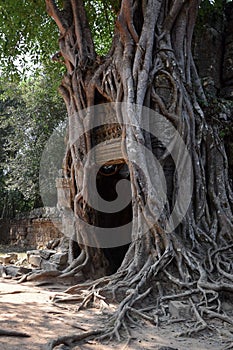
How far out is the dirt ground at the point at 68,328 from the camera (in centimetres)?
245

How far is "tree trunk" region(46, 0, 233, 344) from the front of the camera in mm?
3633

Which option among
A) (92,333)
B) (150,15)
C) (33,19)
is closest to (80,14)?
(150,15)

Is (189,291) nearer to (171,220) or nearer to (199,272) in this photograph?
(199,272)

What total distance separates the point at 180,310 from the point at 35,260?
3.04 metres

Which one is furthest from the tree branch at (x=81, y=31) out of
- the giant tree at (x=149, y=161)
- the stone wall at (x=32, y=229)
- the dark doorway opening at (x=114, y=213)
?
the stone wall at (x=32, y=229)

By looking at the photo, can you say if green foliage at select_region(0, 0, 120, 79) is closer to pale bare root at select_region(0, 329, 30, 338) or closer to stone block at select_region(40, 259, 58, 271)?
stone block at select_region(40, 259, 58, 271)


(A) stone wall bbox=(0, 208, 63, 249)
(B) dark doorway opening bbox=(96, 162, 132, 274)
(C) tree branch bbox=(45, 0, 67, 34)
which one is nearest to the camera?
(B) dark doorway opening bbox=(96, 162, 132, 274)

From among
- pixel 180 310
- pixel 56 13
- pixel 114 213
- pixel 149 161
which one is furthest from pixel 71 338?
pixel 56 13

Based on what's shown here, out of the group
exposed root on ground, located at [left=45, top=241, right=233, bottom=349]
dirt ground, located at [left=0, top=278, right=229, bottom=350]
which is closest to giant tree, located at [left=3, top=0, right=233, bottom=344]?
exposed root on ground, located at [left=45, top=241, right=233, bottom=349]

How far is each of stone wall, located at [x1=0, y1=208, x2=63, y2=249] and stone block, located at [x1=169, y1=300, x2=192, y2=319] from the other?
5.62 meters

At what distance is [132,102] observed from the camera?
14.7ft

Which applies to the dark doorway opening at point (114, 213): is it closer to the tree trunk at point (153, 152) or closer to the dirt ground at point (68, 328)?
the tree trunk at point (153, 152)

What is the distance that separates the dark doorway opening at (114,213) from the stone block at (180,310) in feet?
6.78

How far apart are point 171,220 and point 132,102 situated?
1.51 m
